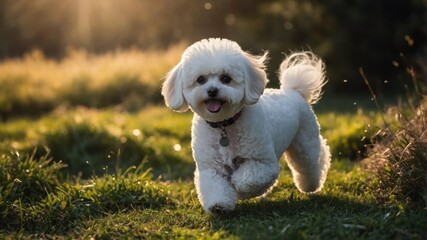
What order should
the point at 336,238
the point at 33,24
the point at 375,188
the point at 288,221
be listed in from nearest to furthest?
the point at 336,238, the point at 288,221, the point at 375,188, the point at 33,24

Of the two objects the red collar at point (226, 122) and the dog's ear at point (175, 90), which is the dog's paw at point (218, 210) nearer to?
the red collar at point (226, 122)

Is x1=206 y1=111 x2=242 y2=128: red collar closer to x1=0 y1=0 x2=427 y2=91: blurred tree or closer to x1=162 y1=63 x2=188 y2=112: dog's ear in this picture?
x1=162 y1=63 x2=188 y2=112: dog's ear

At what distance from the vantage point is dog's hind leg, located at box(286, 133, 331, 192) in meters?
5.99

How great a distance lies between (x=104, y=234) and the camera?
4.94 metres

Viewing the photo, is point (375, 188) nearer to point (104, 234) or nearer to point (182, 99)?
point (182, 99)

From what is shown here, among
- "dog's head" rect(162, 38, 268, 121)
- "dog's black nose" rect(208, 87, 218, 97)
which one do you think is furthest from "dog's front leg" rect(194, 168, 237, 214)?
"dog's black nose" rect(208, 87, 218, 97)

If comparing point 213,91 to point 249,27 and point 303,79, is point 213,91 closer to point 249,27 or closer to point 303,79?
point 303,79

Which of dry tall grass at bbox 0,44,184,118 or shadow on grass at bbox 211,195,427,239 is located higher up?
shadow on grass at bbox 211,195,427,239

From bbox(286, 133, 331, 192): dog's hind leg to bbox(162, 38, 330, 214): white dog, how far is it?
397 millimetres

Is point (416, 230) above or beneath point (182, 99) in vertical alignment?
beneath

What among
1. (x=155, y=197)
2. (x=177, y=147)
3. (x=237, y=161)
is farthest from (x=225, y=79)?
(x=177, y=147)

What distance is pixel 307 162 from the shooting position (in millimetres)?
5977

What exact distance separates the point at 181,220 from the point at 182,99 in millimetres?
1043

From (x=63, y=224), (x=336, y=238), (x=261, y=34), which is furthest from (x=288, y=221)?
(x=261, y=34)
